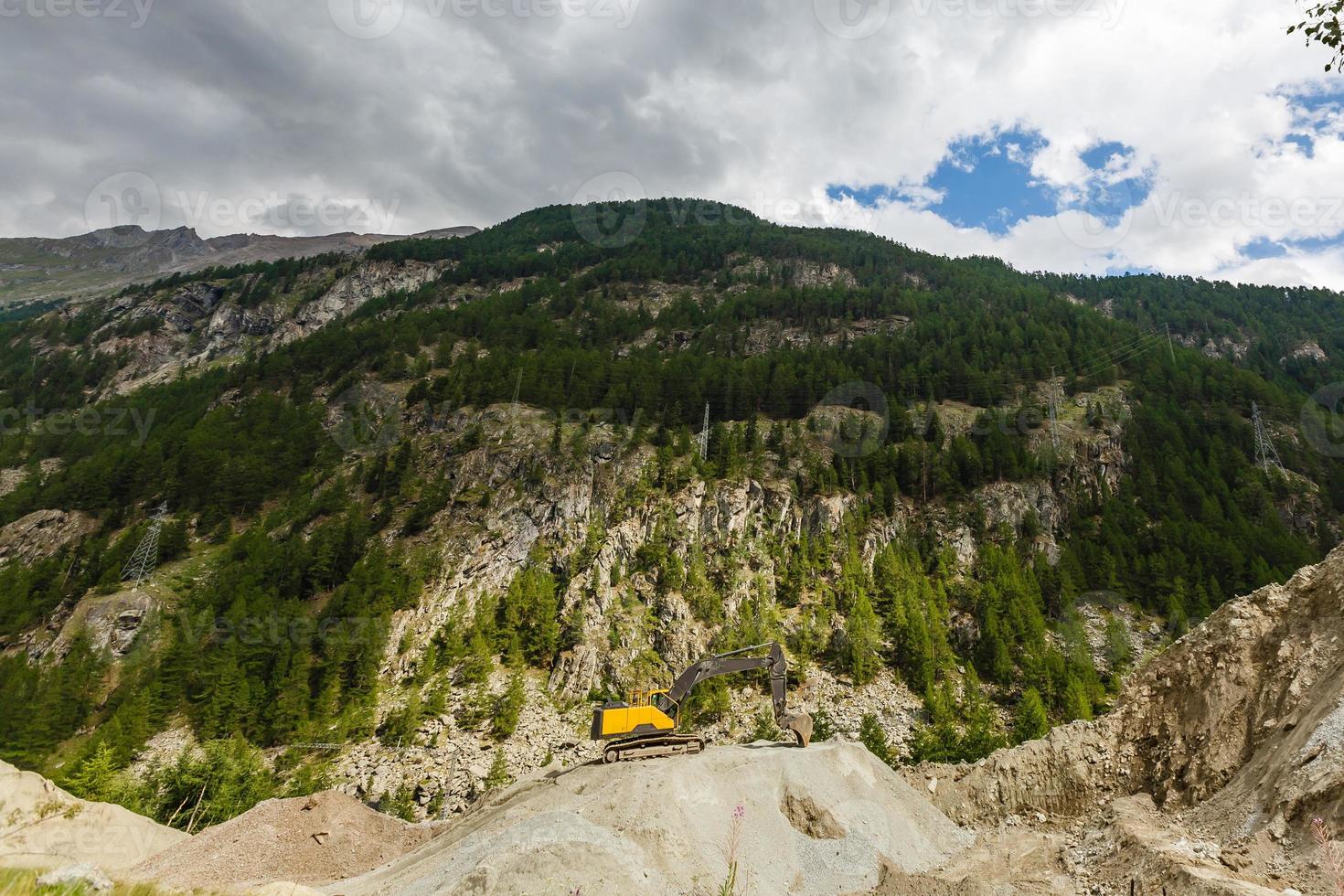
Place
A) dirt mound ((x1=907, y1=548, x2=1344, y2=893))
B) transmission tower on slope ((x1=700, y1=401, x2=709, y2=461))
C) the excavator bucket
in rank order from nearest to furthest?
1. dirt mound ((x1=907, y1=548, x2=1344, y2=893))
2. the excavator bucket
3. transmission tower on slope ((x1=700, y1=401, x2=709, y2=461))

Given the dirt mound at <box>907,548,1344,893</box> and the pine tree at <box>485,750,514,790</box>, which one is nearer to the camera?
the dirt mound at <box>907,548,1344,893</box>

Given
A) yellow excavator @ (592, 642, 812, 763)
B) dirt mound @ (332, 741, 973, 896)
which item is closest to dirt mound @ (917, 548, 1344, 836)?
dirt mound @ (332, 741, 973, 896)

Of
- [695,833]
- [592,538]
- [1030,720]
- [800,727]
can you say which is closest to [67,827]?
[695,833]

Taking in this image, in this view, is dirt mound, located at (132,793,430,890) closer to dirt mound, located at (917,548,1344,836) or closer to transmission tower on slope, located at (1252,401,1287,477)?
dirt mound, located at (917,548,1344,836)

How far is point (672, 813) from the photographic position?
17.7m

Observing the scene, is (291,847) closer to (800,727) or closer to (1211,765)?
(800,727)

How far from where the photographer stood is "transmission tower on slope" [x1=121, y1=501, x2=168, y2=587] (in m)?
61.8

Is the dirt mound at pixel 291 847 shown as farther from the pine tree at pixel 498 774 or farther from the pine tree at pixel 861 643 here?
the pine tree at pixel 861 643

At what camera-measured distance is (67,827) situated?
2225cm

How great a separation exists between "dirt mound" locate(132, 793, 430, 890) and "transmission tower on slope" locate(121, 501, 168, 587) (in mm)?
52080

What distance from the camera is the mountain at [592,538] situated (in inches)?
1886

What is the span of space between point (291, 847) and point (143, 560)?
58.3 metres

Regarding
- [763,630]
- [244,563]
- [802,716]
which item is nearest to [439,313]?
[244,563]

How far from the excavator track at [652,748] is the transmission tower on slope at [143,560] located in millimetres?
64553
